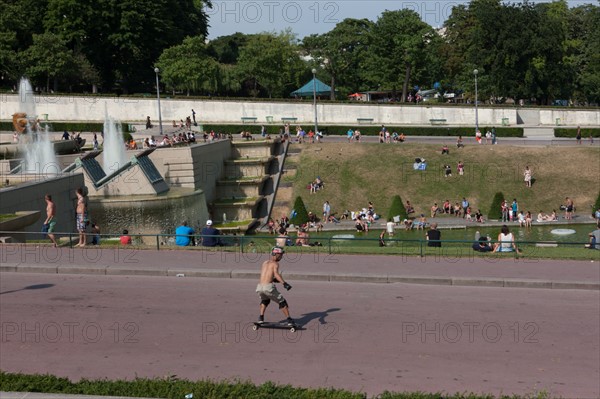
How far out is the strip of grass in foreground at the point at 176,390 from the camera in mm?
10664

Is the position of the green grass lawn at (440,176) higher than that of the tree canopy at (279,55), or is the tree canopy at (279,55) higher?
the tree canopy at (279,55)

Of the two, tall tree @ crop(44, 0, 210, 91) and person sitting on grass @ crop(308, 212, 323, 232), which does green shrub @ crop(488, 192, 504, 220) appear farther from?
tall tree @ crop(44, 0, 210, 91)

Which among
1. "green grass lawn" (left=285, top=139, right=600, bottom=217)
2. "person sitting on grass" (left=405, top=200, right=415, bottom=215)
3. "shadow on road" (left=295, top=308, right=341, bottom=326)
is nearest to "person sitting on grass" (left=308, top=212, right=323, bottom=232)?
"green grass lawn" (left=285, top=139, right=600, bottom=217)

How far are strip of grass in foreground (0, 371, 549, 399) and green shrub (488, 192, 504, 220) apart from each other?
32.3 metres

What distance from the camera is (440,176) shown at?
4962cm

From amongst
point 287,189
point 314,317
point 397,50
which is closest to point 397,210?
Result: point 287,189

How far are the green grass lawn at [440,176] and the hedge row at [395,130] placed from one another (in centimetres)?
809

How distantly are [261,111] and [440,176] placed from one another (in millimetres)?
24812

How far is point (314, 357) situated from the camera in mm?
13531

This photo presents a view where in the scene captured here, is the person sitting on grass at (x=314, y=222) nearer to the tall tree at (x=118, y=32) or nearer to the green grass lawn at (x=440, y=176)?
the green grass lawn at (x=440, y=176)

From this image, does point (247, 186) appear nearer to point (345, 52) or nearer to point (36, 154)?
point (36, 154)

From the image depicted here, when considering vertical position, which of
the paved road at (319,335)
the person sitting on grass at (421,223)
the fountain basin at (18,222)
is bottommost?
the person sitting on grass at (421,223)

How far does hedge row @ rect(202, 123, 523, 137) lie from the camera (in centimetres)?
6300

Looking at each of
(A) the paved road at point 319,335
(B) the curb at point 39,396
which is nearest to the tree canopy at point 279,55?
(A) the paved road at point 319,335
